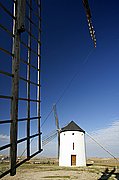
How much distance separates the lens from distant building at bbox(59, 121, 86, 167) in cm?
3225

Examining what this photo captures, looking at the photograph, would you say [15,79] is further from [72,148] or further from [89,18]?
[72,148]

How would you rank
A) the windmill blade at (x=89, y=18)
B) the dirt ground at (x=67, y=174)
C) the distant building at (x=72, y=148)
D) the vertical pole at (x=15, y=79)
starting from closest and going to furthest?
the vertical pole at (x=15, y=79) → the windmill blade at (x=89, y=18) → the dirt ground at (x=67, y=174) → the distant building at (x=72, y=148)

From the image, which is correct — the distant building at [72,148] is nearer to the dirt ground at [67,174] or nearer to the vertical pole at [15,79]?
the dirt ground at [67,174]

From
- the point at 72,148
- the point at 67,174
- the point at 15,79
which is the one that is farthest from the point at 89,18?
the point at 72,148

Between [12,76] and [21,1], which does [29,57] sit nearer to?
[12,76]

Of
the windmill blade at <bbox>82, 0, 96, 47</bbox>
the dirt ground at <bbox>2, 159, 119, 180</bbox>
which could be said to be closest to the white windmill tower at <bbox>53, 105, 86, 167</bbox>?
the dirt ground at <bbox>2, 159, 119, 180</bbox>

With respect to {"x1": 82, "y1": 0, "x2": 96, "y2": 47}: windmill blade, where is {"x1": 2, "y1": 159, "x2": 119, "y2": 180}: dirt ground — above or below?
below

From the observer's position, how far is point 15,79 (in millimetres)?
4781

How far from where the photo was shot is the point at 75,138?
3253 cm

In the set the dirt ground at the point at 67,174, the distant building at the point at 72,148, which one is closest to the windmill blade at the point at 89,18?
the dirt ground at the point at 67,174

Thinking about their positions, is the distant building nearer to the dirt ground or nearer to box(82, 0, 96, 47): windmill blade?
the dirt ground

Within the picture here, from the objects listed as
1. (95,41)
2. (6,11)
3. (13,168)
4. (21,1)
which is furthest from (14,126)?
(95,41)

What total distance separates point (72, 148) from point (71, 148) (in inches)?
6.0

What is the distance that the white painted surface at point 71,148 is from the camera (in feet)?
106
